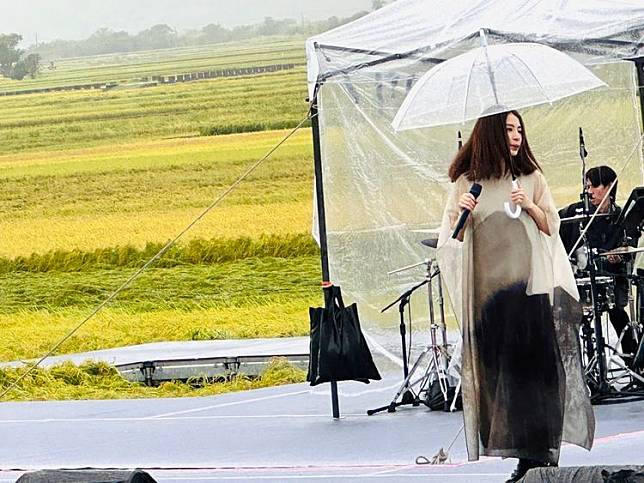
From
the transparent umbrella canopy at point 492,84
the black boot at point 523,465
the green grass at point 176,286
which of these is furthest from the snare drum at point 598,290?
the green grass at point 176,286

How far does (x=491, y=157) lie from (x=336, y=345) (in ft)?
9.42

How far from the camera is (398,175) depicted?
10109 millimetres

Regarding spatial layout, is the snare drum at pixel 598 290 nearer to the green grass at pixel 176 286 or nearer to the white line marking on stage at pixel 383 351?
the white line marking on stage at pixel 383 351

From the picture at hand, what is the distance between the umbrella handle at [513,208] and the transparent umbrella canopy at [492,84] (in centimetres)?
48

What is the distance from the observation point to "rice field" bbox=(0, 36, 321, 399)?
17531 mm

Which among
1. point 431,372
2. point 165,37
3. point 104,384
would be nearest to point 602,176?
point 431,372

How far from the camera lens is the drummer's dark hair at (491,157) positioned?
248 inches

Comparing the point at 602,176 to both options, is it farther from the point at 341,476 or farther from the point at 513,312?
the point at 513,312

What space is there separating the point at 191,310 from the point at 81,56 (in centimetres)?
343

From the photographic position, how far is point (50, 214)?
58.9ft

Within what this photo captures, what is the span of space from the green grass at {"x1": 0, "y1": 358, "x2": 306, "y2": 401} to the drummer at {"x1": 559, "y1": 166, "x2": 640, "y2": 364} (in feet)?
12.4

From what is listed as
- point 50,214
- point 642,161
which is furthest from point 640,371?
point 50,214

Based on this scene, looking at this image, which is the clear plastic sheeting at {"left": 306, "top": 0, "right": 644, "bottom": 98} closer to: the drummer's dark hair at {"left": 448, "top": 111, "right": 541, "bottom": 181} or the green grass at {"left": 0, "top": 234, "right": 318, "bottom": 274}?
the drummer's dark hair at {"left": 448, "top": 111, "right": 541, "bottom": 181}

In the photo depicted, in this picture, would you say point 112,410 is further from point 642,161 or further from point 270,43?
point 270,43
